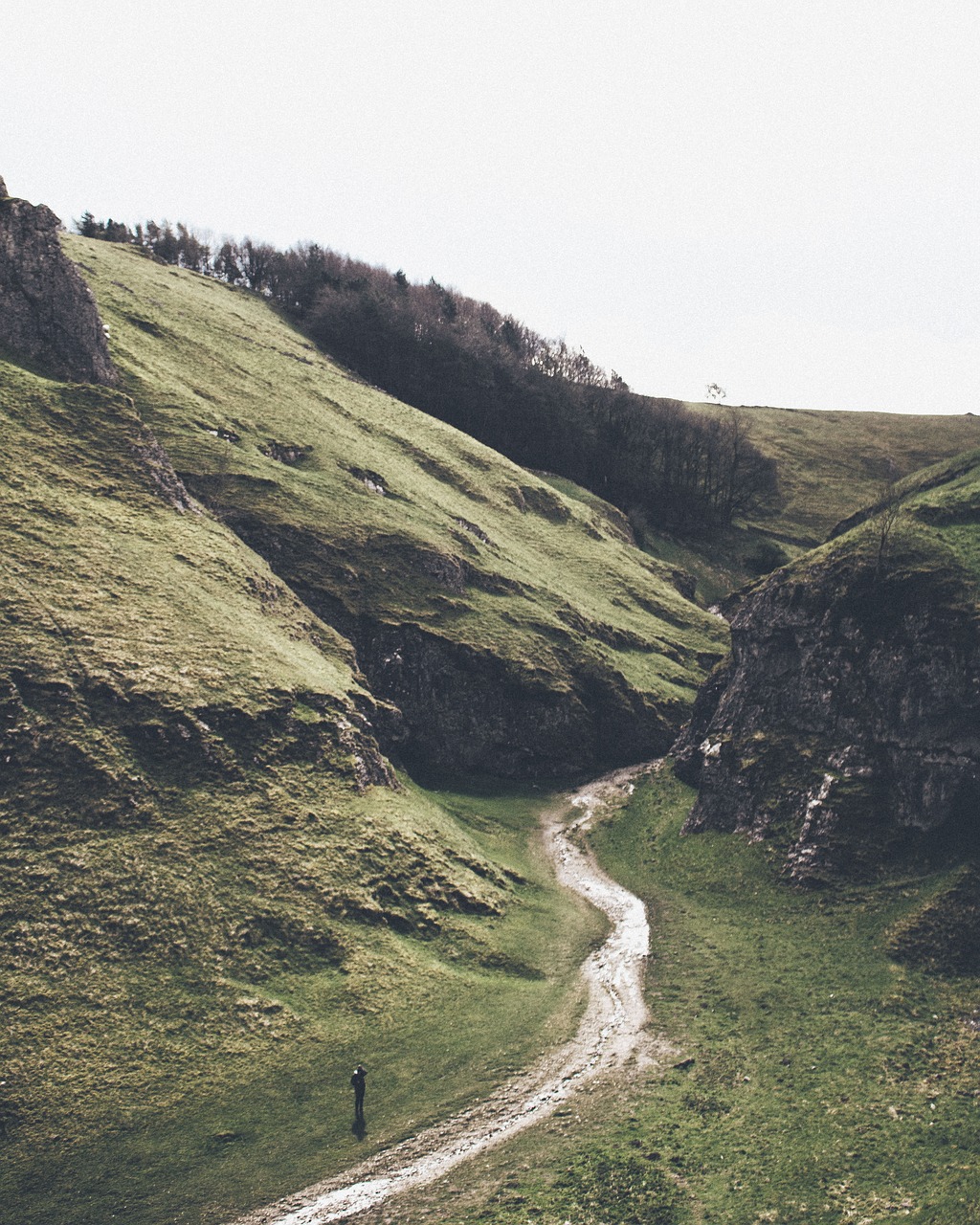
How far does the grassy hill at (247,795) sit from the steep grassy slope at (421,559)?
34cm

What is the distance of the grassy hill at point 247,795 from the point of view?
2702 centimetres

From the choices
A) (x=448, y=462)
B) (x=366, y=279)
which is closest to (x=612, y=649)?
(x=448, y=462)

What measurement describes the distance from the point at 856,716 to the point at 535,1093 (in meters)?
29.8

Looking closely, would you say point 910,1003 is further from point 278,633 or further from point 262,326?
point 262,326

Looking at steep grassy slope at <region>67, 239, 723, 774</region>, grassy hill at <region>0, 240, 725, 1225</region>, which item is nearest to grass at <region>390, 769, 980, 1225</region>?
grassy hill at <region>0, 240, 725, 1225</region>

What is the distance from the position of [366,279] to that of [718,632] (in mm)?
94439

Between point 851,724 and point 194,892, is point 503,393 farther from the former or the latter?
point 194,892

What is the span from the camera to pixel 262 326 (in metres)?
115

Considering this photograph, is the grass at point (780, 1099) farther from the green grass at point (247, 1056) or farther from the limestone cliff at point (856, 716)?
the green grass at point (247, 1056)

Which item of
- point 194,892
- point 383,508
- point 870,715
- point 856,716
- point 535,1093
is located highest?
point 383,508

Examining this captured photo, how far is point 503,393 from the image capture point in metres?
132

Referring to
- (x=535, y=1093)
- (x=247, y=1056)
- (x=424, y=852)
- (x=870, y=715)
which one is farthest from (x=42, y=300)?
(x=870, y=715)

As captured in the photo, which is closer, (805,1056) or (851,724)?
(805,1056)

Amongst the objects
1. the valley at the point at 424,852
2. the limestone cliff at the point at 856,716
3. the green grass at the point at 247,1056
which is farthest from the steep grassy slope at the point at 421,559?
the green grass at the point at 247,1056
